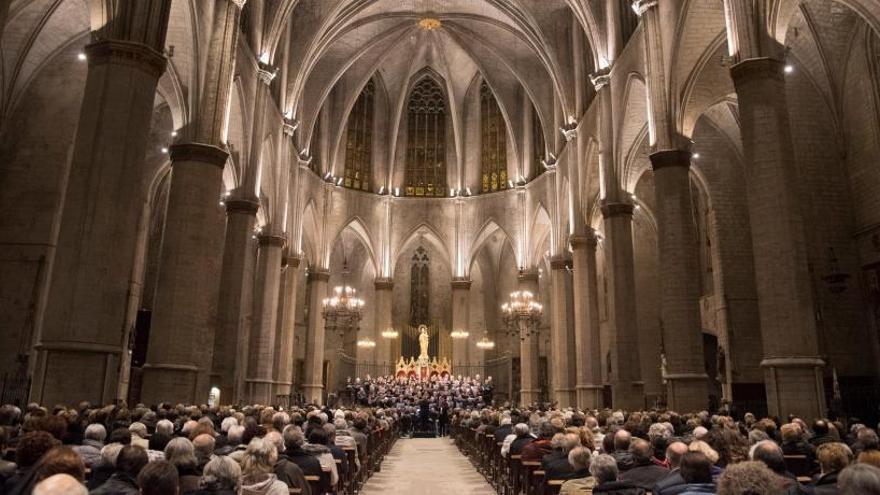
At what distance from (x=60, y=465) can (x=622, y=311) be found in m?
18.5

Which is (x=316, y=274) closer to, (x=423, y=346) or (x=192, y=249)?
(x=423, y=346)

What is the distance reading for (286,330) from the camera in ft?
94.2

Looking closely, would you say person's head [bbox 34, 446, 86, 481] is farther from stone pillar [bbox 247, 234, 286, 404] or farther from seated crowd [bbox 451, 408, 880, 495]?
stone pillar [bbox 247, 234, 286, 404]

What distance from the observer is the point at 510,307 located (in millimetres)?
28828

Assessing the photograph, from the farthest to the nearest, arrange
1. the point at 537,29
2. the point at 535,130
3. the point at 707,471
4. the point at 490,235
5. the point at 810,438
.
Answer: the point at 490,235 < the point at 535,130 < the point at 537,29 < the point at 810,438 < the point at 707,471

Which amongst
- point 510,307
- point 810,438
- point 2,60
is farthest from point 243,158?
point 810,438

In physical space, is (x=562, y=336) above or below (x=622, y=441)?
above

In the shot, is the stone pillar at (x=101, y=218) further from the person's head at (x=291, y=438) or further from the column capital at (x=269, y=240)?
the column capital at (x=269, y=240)

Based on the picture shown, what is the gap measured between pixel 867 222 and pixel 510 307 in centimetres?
1409

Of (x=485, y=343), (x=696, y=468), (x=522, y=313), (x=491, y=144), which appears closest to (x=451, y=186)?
(x=491, y=144)

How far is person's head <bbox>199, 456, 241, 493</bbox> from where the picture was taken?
4285mm

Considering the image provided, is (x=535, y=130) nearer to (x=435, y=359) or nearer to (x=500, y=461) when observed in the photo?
(x=435, y=359)

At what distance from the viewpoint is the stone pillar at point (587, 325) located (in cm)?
2388

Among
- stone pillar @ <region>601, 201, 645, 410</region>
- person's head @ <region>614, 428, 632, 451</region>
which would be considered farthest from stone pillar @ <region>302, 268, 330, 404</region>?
person's head @ <region>614, 428, 632, 451</region>
